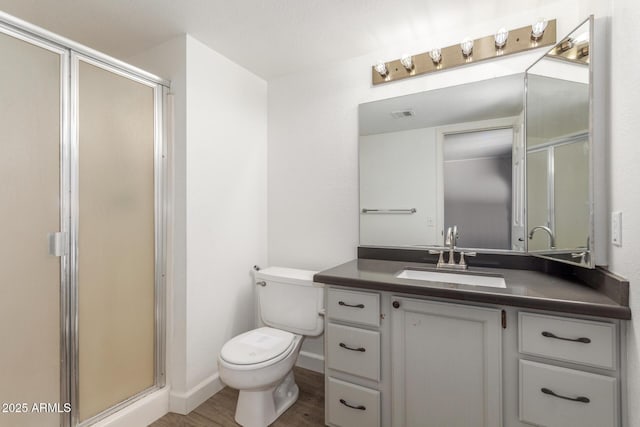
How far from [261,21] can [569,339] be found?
2.13 meters

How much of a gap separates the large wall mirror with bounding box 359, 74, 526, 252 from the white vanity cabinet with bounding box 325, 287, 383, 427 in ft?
2.13

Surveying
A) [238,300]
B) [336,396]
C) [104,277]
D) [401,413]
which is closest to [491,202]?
[401,413]

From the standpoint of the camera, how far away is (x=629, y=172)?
106 cm

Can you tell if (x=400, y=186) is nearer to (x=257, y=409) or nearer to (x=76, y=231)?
(x=257, y=409)

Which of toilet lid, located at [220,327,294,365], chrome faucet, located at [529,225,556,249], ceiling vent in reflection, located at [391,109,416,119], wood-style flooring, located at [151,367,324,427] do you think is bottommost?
wood-style flooring, located at [151,367,324,427]

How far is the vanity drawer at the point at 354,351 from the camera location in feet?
4.96

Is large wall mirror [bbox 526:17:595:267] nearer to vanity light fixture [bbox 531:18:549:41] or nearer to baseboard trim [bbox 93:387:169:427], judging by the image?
vanity light fixture [bbox 531:18:549:41]

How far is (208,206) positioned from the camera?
205 centimetres

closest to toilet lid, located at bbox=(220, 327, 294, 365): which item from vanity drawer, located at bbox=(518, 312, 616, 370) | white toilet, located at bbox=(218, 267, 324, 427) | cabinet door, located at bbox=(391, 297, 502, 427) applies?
white toilet, located at bbox=(218, 267, 324, 427)

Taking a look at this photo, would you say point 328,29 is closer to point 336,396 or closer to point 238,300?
point 238,300

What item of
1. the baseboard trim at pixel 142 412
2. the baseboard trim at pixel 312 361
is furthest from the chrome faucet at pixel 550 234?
the baseboard trim at pixel 142 412

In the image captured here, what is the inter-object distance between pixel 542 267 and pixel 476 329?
0.69 meters

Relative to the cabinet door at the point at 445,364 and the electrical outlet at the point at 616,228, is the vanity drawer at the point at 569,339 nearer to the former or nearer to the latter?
the cabinet door at the point at 445,364

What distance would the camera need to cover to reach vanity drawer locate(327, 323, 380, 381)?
1.51 m
